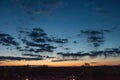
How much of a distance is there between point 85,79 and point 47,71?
119 meters

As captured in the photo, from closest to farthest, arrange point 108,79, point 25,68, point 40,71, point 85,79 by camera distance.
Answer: point 85,79
point 108,79
point 25,68
point 40,71

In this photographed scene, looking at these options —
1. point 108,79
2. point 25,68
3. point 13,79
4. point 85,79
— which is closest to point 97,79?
point 108,79

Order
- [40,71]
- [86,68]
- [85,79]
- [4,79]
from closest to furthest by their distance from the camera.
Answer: [4,79]
[85,79]
[86,68]
[40,71]

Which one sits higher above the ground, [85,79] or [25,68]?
[25,68]

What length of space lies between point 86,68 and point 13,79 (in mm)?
44773

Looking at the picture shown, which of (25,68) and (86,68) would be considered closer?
(86,68)

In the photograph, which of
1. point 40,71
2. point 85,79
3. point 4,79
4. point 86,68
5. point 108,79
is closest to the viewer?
point 4,79

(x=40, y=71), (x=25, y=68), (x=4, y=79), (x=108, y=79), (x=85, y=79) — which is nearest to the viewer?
(x=4, y=79)

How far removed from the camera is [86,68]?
111 meters

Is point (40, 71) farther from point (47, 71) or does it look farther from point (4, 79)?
point (4, 79)

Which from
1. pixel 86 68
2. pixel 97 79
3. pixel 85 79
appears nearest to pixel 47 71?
pixel 86 68

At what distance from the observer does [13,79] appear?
2837 inches

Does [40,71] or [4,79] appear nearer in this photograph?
[4,79]

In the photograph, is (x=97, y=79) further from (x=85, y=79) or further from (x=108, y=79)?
(x=85, y=79)
